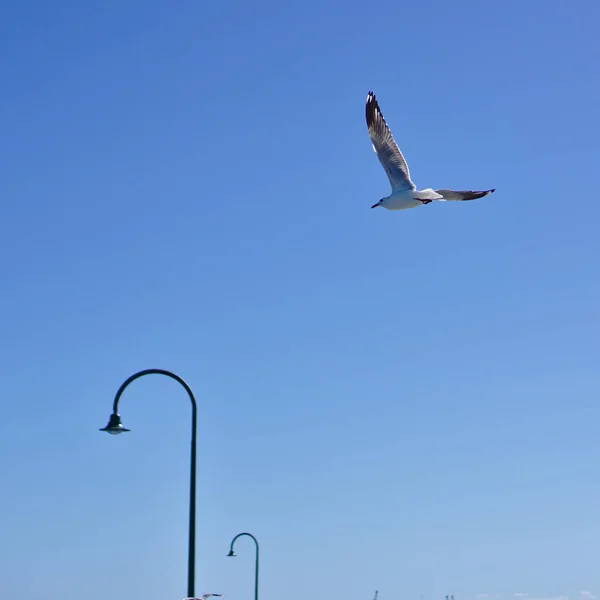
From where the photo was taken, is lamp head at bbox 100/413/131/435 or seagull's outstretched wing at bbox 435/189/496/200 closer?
lamp head at bbox 100/413/131/435

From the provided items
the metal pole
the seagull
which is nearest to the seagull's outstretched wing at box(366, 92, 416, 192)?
the seagull

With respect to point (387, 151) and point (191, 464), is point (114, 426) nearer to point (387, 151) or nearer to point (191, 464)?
point (191, 464)

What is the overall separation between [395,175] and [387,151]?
64 cm

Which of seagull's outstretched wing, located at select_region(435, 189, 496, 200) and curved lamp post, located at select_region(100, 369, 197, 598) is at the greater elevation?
seagull's outstretched wing, located at select_region(435, 189, 496, 200)

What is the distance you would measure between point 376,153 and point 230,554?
1685 cm

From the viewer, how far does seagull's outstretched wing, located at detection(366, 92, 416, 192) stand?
75.2 feet

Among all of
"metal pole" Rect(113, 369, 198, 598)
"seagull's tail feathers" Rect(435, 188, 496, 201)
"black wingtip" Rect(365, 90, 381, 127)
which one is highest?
"black wingtip" Rect(365, 90, 381, 127)

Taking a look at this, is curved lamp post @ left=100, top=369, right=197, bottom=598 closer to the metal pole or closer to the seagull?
the metal pole

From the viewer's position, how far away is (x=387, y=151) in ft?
75.8

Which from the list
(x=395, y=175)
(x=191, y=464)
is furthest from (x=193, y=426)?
(x=395, y=175)

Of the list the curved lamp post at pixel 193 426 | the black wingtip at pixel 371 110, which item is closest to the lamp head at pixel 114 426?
the curved lamp post at pixel 193 426

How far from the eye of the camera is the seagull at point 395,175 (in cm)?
2244

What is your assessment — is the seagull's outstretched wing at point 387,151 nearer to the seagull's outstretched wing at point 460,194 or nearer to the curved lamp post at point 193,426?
the seagull's outstretched wing at point 460,194

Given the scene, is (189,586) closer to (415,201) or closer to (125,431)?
(125,431)
